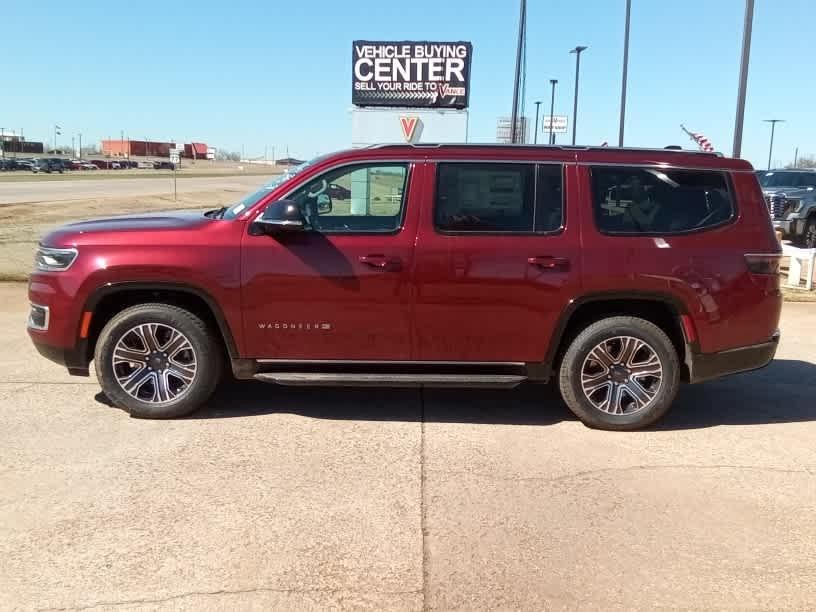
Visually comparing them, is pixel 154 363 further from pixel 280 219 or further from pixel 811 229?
pixel 811 229

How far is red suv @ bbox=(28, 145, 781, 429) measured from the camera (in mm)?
4805

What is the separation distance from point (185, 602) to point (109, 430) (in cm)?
222

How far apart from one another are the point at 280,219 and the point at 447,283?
3.86 ft

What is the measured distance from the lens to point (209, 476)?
163 inches

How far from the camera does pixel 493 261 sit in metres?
4.80

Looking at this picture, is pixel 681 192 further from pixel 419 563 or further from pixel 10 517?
pixel 10 517

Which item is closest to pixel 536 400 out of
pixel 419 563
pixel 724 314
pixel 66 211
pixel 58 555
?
pixel 724 314

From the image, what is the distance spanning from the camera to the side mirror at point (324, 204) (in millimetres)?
5047

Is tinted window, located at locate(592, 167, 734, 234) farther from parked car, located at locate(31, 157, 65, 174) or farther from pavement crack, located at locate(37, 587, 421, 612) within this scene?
parked car, located at locate(31, 157, 65, 174)

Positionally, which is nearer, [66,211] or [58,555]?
[58,555]

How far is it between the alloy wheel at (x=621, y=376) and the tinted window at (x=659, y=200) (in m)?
0.82

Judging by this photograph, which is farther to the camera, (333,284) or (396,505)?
(333,284)

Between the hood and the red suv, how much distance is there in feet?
0.09

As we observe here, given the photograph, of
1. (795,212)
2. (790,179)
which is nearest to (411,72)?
(795,212)
